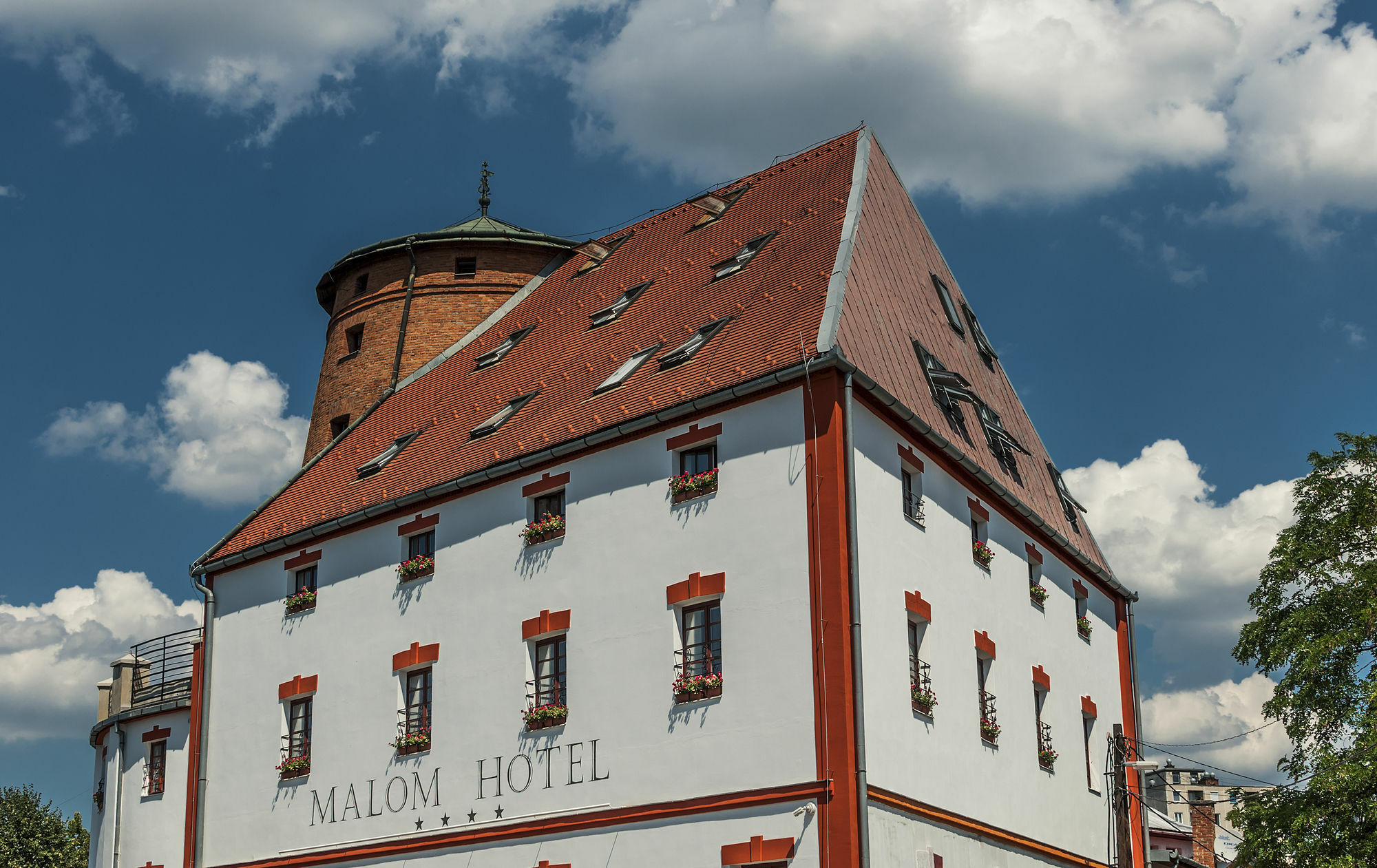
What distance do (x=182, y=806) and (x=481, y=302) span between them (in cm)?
1440

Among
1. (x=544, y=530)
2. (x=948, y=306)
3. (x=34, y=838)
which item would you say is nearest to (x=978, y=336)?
(x=948, y=306)

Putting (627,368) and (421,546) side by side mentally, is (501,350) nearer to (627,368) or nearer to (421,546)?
(421,546)

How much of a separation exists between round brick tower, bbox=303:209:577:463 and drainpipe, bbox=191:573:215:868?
23.1ft

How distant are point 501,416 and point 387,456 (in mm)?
3787

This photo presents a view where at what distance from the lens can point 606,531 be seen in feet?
79.7

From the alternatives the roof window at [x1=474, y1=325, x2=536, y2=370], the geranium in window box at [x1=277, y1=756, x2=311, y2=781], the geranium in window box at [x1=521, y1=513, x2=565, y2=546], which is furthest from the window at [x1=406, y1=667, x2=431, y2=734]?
the roof window at [x1=474, y1=325, x2=536, y2=370]

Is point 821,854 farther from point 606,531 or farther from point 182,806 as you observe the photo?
point 182,806

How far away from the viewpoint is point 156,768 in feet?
110

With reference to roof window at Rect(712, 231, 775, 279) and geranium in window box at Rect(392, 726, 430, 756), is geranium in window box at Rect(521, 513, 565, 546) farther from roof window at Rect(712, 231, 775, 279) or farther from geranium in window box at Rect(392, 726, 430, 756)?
roof window at Rect(712, 231, 775, 279)

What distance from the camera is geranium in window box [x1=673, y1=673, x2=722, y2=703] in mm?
21953

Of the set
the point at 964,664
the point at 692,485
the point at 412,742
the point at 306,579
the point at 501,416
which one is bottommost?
the point at 412,742

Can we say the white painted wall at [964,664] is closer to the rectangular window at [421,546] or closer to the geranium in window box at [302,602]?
the rectangular window at [421,546]

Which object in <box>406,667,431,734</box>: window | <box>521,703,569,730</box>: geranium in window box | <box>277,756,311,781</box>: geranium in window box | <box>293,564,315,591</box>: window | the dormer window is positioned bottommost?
<box>277,756,311,781</box>: geranium in window box

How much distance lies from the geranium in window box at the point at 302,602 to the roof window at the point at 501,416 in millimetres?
4762
